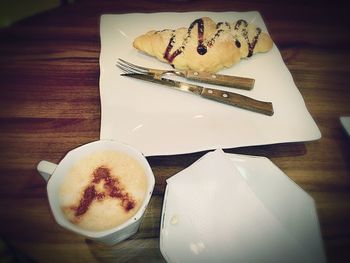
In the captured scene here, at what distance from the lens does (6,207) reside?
0.73 m

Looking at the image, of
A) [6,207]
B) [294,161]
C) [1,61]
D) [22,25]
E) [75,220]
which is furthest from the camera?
[22,25]

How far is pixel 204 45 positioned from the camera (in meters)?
1.06

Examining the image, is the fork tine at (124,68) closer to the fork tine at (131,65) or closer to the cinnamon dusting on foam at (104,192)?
the fork tine at (131,65)

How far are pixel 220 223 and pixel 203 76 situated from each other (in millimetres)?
529

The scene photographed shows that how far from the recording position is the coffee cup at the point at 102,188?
618 mm

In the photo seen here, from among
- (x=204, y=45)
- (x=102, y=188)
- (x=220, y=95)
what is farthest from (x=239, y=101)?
(x=102, y=188)

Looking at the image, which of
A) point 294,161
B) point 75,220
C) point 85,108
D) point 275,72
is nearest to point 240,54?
point 275,72

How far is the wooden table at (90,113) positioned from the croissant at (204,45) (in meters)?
0.16

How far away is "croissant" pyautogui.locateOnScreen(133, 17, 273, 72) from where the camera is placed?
3.44 feet

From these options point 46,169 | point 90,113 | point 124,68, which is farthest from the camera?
point 124,68

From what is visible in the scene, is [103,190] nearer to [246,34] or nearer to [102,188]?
[102,188]

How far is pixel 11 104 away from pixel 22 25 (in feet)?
1.32

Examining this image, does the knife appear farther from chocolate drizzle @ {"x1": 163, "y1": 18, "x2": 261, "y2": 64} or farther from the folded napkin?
the folded napkin

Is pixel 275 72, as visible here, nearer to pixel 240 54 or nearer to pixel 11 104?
pixel 240 54
